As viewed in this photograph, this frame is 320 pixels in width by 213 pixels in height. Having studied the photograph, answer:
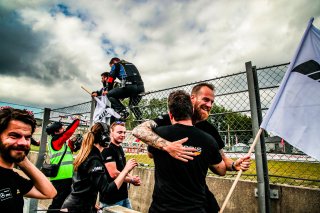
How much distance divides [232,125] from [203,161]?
2.10 m

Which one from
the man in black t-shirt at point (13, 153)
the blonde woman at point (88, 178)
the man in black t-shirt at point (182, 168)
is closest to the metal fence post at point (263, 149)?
the man in black t-shirt at point (182, 168)

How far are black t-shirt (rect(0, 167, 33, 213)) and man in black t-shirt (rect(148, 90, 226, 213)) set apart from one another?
1.19 m

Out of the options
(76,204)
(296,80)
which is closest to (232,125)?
(296,80)

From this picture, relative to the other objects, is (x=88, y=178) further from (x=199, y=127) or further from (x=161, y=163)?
(x=199, y=127)

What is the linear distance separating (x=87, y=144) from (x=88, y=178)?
0.49 metres

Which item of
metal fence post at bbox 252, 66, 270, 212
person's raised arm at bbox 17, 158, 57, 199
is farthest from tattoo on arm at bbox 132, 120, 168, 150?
metal fence post at bbox 252, 66, 270, 212

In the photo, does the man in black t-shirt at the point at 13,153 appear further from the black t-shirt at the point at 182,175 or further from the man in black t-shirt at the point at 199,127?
the black t-shirt at the point at 182,175

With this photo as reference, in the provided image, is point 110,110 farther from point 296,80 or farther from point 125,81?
point 296,80

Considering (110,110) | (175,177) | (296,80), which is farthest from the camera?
(110,110)

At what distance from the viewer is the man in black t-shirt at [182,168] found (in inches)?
75.7

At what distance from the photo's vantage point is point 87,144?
3.20m

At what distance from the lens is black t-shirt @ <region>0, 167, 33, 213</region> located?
174 centimetres

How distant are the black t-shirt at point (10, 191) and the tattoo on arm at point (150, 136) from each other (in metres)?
1.20

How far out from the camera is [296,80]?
275cm
